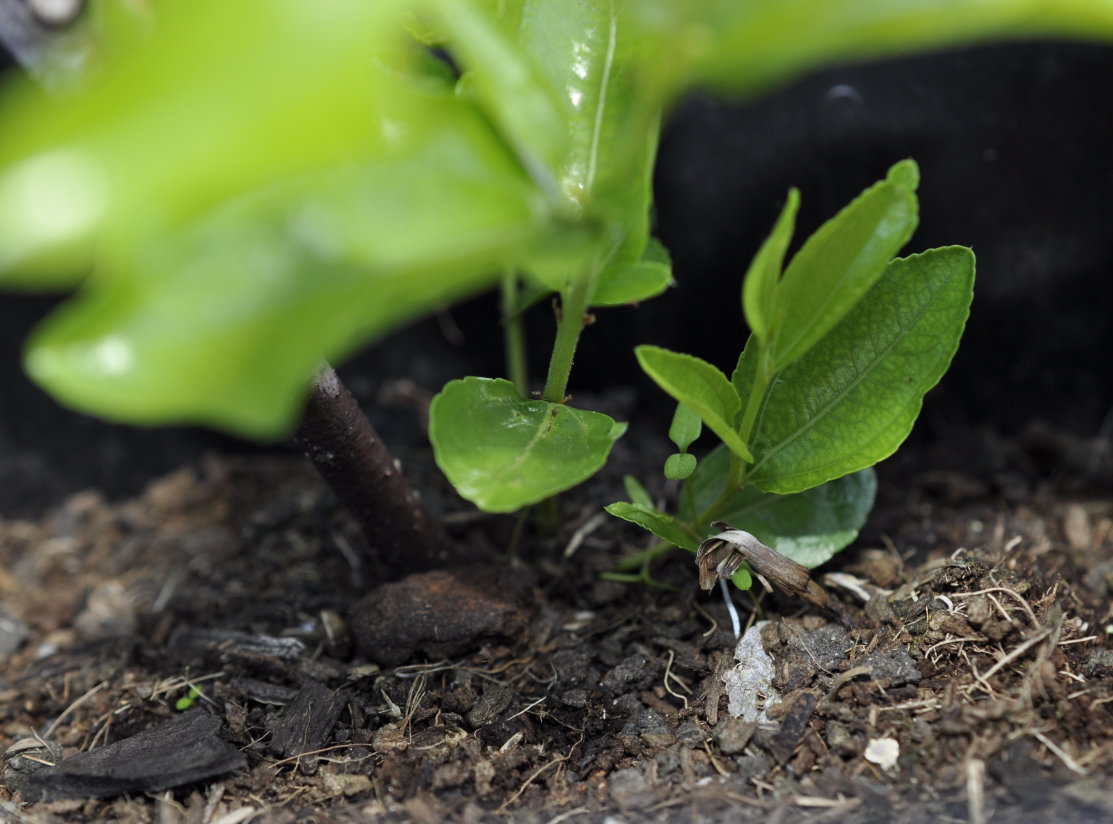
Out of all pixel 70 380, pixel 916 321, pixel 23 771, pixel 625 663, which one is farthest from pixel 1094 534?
pixel 23 771

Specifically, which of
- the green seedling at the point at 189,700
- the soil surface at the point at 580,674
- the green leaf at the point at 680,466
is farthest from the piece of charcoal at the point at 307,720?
the green leaf at the point at 680,466

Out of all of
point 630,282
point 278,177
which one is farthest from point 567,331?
point 278,177

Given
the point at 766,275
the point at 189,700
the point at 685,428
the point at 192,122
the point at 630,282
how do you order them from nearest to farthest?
the point at 192,122 < the point at 766,275 < the point at 630,282 < the point at 685,428 < the point at 189,700

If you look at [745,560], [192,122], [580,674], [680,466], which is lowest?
[580,674]

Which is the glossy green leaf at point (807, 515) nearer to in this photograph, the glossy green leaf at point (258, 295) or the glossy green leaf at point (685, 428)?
the glossy green leaf at point (685, 428)

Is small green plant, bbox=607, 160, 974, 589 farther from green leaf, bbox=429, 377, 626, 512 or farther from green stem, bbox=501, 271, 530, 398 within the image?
green stem, bbox=501, 271, 530, 398

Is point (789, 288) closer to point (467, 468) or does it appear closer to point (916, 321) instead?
point (916, 321)

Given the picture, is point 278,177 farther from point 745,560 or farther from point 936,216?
point 936,216
